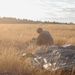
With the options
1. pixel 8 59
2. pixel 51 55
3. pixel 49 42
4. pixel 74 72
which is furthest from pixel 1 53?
pixel 49 42

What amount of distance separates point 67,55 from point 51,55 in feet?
1.65

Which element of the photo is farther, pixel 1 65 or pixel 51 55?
pixel 51 55

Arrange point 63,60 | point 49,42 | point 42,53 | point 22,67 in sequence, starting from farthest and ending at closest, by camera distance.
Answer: point 49,42 → point 42,53 → point 63,60 → point 22,67

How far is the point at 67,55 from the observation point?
327 inches

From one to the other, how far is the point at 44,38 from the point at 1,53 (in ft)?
20.4

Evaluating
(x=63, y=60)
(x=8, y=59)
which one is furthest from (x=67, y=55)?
(x=8, y=59)

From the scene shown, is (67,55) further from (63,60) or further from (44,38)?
(44,38)

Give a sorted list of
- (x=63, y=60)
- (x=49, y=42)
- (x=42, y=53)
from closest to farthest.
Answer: (x=63, y=60), (x=42, y=53), (x=49, y=42)

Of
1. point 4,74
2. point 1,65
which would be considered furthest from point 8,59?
point 4,74

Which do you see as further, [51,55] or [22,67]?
[51,55]

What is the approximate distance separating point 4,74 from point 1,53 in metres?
1.49

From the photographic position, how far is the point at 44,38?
14.4m

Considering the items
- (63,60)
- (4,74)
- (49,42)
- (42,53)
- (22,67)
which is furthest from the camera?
(49,42)

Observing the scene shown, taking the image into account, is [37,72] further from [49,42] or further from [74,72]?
[49,42]
